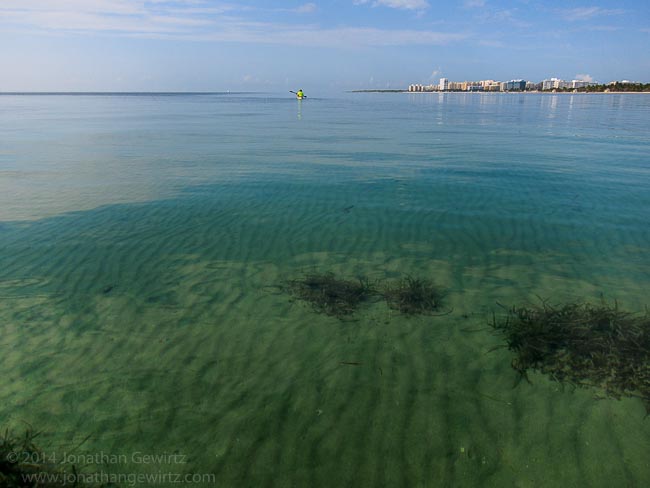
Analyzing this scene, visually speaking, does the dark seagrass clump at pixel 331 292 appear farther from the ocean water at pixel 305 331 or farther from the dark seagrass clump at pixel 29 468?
the dark seagrass clump at pixel 29 468

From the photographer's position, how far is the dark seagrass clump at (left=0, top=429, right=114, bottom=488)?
14.1 feet

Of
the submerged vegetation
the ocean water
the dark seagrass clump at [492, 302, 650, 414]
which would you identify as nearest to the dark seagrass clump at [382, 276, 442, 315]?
the submerged vegetation

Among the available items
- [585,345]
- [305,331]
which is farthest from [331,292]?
[585,345]

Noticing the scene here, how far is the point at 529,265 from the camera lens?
956 centimetres

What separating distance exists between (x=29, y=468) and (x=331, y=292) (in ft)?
17.3

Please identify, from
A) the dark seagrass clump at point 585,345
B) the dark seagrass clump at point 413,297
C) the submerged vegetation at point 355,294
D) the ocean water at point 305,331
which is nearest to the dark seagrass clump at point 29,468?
the ocean water at point 305,331

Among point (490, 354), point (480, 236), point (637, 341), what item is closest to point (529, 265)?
point (480, 236)

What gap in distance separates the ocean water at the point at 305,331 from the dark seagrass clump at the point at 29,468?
0.21 meters

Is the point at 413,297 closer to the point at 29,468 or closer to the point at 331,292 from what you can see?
the point at 331,292

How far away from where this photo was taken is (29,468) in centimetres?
450

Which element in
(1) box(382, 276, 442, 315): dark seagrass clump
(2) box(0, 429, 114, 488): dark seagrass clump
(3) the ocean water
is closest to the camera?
(2) box(0, 429, 114, 488): dark seagrass clump

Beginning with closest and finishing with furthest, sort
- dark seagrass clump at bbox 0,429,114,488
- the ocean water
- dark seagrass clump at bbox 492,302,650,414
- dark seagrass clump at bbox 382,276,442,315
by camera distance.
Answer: dark seagrass clump at bbox 0,429,114,488 → the ocean water → dark seagrass clump at bbox 492,302,650,414 → dark seagrass clump at bbox 382,276,442,315

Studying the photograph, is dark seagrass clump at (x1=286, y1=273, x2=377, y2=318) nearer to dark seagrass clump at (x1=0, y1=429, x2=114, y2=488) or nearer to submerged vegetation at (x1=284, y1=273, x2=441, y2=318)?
submerged vegetation at (x1=284, y1=273, x2=441, y2=318)

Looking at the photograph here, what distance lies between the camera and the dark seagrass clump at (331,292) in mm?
7801
